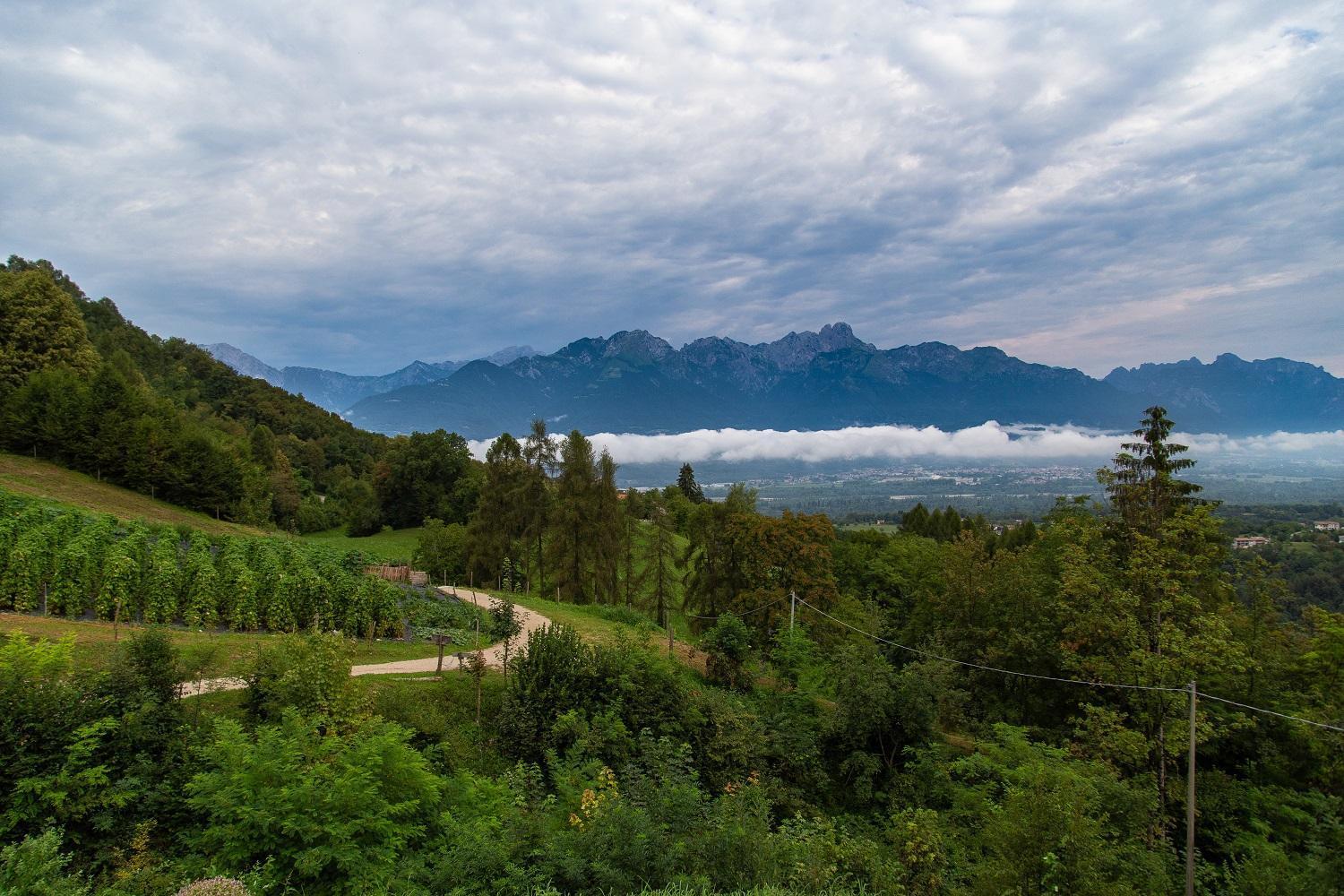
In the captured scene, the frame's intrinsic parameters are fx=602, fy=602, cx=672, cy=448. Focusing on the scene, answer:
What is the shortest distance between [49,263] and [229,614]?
120m

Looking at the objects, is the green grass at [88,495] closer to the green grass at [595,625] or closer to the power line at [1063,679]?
the green grass at [595,625]

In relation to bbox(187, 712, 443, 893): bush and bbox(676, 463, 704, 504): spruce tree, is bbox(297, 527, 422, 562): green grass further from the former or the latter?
bbox(187, 712, 443, 893): bush

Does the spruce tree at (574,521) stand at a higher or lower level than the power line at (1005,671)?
higher

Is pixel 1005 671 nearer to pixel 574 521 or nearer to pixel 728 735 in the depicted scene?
pixel 728 735

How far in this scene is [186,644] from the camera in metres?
14.4

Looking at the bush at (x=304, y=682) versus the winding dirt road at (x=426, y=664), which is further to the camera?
the winding dirt road at (x=426, y=664)

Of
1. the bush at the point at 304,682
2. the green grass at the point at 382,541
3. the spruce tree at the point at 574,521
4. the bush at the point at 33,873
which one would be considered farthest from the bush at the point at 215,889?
the green grass at the point at 382,541

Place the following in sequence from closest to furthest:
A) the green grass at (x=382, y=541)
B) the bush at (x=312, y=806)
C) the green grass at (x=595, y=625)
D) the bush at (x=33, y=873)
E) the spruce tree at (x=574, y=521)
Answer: the bush at (x=33, y=873)
the bush at (x=312, y=806)
the green grass at (x=595, y=625)
the spruce tree at (x=574, y=521)
the green grass at (x=382, y=541)

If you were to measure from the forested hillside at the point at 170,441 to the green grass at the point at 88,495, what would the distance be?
1620 mm

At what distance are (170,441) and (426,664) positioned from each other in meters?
32.2

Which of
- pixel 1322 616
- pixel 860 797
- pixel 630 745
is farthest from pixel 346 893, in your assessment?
pixel 1322 616

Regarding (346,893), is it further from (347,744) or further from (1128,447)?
(1128,447)

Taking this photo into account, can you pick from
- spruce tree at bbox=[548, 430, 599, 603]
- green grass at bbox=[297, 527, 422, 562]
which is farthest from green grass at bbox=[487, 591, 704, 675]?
green grass at bbox=[297, 527, 422, 562]

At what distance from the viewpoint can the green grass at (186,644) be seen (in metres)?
11.9
